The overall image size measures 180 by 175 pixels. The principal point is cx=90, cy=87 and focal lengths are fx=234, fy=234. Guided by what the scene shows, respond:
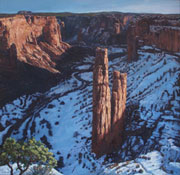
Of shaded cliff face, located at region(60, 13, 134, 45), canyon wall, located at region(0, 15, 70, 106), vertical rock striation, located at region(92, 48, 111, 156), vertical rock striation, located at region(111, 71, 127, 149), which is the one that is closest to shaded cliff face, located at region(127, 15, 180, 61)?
canyon wall, located at region(0, 15, 70, 106)

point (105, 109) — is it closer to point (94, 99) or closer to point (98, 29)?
point (94, 99)

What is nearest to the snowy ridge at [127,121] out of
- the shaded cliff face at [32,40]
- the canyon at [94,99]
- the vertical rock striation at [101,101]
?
the canyon at [94,99]

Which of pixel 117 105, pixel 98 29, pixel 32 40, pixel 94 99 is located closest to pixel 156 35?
pixel 117 105

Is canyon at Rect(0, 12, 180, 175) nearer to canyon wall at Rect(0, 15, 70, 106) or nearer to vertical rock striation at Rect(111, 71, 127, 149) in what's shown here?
vertical rock striation at Rect(111, 71, 127, 149)

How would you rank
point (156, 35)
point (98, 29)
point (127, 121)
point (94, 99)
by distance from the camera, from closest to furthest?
point (94, 99)
point (127, 121)
point (156, 35)
point (98, 29)

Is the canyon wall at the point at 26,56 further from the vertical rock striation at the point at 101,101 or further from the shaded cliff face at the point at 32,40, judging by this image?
the vertical rock striation at the point at 101,101

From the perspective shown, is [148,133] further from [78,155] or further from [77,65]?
[77,65]
